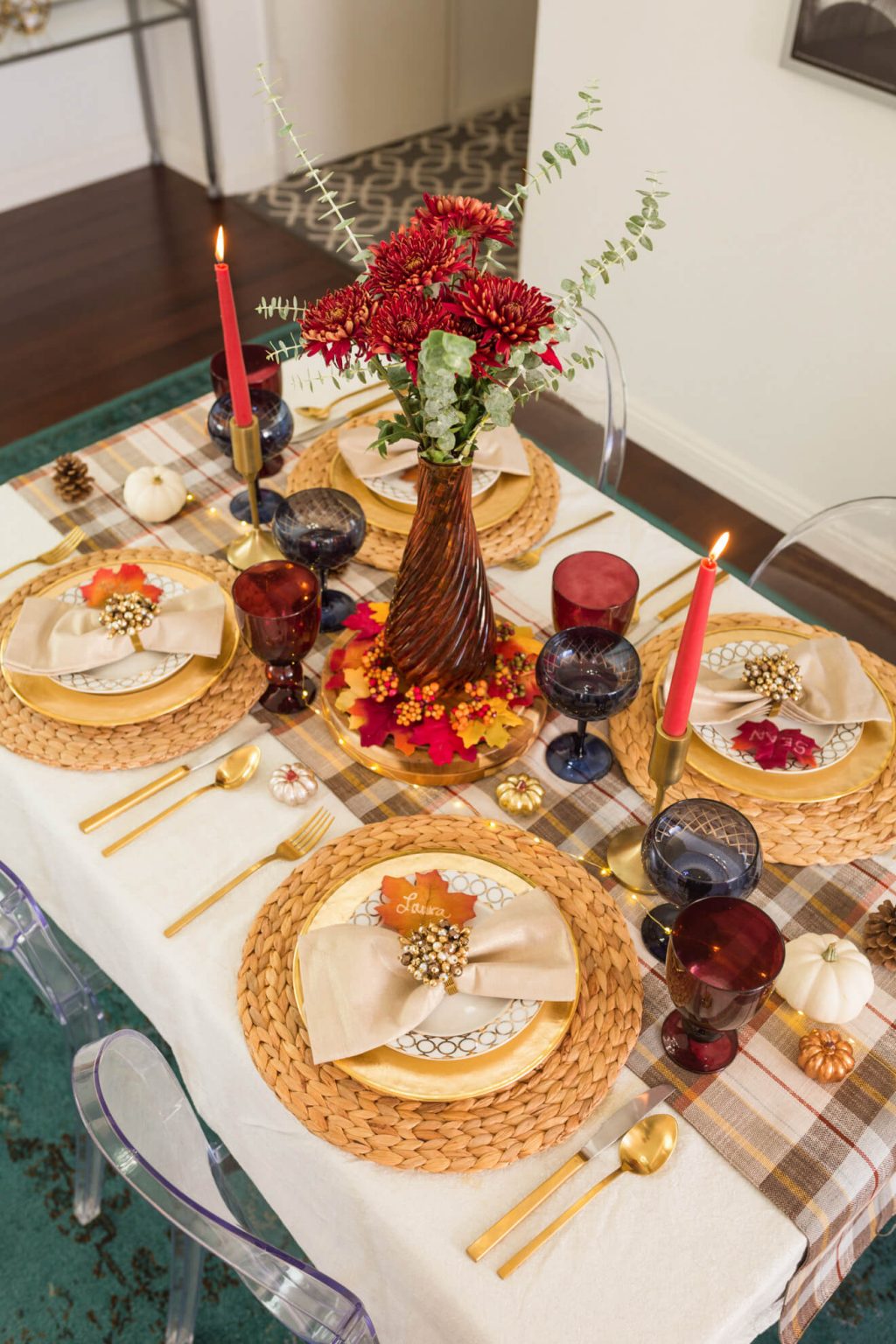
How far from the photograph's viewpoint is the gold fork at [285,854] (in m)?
1.11

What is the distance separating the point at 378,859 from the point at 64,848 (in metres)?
0.33

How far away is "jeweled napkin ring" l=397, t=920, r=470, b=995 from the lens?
3.25 ft

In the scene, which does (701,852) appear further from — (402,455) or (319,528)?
(402,455)

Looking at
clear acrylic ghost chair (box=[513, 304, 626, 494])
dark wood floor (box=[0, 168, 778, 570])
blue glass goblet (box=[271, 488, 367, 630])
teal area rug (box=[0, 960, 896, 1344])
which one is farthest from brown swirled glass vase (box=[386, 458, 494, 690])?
dark wood floor (box=[0, 168, 778, 570])

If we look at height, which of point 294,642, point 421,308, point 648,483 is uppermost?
point 421,308

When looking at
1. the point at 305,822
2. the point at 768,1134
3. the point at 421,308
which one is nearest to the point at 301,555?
the point at 305,822

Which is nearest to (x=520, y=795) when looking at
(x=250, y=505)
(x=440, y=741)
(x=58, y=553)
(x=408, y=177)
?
(x=440, y=741)

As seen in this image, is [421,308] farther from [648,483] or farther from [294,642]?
[648,483]

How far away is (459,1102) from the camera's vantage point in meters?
0.96

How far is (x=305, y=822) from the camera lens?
119 centimetres

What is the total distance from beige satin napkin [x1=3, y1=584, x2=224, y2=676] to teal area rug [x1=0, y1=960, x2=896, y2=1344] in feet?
2.37

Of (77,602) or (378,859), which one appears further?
(77,602)

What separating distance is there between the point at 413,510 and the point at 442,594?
0.32m

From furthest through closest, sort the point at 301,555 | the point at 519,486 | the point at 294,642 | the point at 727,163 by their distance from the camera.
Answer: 1. the point at 727,163
2. the point at 519,486
3. the point at 301,555
4. the point at 294,642
